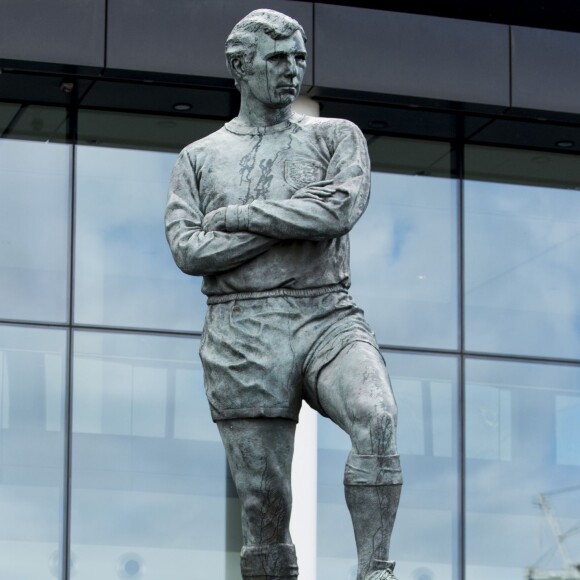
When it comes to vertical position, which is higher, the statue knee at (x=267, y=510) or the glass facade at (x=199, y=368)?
the glass facade at (x=199, y=368)

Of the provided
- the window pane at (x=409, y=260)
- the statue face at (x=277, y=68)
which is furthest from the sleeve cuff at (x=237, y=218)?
the window pane at (x=409, y=260)

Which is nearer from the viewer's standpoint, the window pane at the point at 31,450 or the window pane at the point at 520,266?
the window pane at the point at 31,450

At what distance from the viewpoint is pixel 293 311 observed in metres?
8.11

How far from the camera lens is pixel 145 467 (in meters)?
18.1

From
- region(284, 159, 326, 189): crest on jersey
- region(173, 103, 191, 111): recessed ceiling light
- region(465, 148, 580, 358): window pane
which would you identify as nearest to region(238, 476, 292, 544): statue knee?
region(284, 159, 326, 189): crest on jersey

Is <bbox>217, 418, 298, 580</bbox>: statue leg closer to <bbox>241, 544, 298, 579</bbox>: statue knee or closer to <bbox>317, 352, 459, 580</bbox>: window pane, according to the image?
<bbox>241, 544, 298, 579</bbox>: statue knee

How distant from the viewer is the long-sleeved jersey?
26.2 feet

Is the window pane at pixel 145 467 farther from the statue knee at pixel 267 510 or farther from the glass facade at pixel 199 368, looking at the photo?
the statue knee at pixel 267 510

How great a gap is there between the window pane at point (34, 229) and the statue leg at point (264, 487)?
10.1 meters

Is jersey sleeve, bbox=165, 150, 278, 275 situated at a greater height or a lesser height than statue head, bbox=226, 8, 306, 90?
lesser

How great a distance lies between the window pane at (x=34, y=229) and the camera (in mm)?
18078

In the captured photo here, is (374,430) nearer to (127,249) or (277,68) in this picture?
(277,68)

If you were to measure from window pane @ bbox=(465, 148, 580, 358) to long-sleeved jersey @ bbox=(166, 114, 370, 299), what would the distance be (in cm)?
1106

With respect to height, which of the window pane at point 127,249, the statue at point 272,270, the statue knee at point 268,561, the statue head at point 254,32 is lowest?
the statue knee at point 268,561
